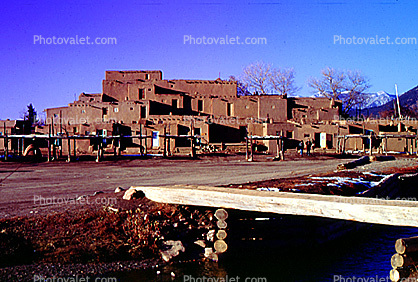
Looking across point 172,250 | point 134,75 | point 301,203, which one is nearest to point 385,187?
point 172,250

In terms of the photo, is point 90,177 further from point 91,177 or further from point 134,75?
point 134,75

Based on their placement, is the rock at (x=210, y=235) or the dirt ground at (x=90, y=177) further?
the dirt ground at (x=90, y=177)

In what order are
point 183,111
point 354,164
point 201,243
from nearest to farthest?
point 201,243 → point 354,164 → point 183,111

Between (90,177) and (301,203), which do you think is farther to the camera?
(90,177)

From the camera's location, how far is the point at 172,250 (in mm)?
10320

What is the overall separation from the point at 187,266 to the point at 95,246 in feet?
6.81

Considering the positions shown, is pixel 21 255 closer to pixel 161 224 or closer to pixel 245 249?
pixel 161 224

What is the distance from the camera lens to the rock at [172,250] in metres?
10.2

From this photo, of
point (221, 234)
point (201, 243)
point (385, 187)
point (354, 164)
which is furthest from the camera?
point (354, 164)

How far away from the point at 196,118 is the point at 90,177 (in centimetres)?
2439

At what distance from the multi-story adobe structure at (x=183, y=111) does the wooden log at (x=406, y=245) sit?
34.4 m

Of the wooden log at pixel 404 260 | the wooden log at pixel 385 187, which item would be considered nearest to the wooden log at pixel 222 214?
the wooden log at pixel 404 260

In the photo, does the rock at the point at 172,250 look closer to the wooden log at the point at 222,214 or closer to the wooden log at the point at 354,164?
the wooden log at the point at 222,214

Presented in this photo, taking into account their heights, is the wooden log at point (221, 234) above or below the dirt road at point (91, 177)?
below
